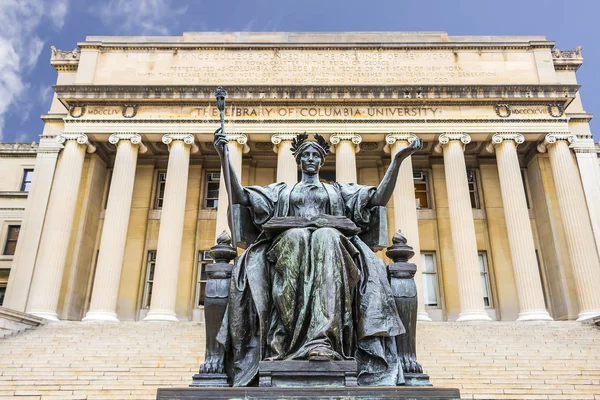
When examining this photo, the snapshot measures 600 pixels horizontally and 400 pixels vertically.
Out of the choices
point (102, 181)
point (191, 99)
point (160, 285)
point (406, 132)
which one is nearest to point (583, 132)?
point (406, 132)

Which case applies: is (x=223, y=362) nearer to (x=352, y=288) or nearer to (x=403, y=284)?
(x=352, y=288)

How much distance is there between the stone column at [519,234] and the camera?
2242cm

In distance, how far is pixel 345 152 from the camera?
25266 mm

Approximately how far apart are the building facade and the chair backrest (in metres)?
18.1

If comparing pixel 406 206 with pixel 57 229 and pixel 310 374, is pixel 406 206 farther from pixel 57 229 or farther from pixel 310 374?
pixel 310 374

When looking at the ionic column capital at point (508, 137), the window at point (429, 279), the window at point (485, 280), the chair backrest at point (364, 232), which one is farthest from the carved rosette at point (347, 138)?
the chair backrest at point (364, 232)

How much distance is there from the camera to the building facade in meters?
23.7

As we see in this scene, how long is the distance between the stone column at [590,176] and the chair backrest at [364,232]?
72.3 feet

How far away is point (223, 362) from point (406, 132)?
22075mm

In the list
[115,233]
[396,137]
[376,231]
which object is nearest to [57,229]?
[115,233]

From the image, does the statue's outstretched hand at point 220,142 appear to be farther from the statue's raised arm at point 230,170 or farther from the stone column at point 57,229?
the stone column at point 57,229

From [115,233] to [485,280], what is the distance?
1875 cm

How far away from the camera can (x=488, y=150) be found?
86.1ft

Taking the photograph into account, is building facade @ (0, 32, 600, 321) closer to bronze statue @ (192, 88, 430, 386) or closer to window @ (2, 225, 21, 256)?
window @ (2, 225, 21, 256)
